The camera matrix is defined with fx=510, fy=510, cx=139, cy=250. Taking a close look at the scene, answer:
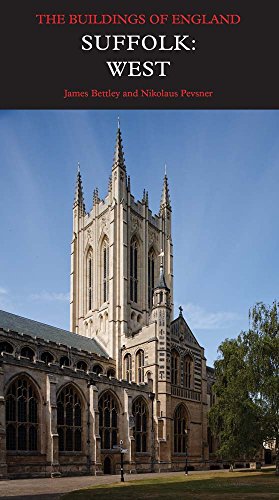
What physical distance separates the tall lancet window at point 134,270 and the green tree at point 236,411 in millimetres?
21435

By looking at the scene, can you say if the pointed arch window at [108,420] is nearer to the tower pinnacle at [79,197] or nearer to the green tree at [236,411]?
the green tree at [236,411]

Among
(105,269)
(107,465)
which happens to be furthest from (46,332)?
(107,465)

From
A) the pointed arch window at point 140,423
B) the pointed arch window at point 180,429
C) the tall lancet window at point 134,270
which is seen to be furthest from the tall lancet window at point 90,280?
the pointed arch window at point 140,423

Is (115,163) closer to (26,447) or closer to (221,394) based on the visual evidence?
(221,394)

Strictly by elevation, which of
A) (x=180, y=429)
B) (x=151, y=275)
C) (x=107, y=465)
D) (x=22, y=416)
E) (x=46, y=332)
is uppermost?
(x=151, y=275)

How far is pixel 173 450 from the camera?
54844 mm

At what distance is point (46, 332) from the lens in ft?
189

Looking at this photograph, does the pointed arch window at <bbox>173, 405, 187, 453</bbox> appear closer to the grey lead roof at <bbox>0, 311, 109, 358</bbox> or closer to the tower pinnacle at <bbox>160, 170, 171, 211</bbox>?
the grey lead roof at <bbox>0, 311, 109, 358</bbox>

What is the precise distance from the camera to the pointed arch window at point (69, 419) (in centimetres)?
4197

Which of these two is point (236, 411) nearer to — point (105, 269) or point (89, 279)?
point (105, 269)

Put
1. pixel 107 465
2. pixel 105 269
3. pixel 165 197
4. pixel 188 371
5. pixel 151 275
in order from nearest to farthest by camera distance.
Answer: pixel 107 465, pixel 188 371, pixel 105 269, pixel 151 275, pixel 165 197

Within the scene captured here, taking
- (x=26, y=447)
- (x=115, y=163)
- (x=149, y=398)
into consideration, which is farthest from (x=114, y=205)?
(x=26, y=447)

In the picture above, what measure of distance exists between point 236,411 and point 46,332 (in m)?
23.9

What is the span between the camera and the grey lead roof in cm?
5297
